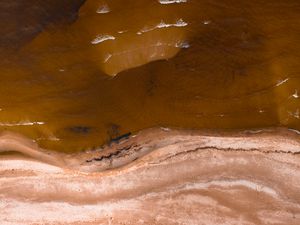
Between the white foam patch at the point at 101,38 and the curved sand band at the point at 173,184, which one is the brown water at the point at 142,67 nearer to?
the white foam patch at the point at 101,38

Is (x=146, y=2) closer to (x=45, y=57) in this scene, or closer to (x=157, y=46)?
(x=157, y=46)

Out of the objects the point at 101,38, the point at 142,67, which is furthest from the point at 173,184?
the point at 101,38

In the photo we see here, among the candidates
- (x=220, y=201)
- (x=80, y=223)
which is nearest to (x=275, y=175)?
(x=220, y=201)

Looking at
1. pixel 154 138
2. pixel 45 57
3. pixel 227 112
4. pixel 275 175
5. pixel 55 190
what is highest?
pixel 45 57

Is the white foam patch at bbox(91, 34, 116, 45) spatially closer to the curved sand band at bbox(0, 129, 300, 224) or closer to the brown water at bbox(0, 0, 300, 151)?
the brown water at bbox(0, 0, 300, 151)

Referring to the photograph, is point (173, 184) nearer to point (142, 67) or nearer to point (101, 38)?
point (142, 67)
